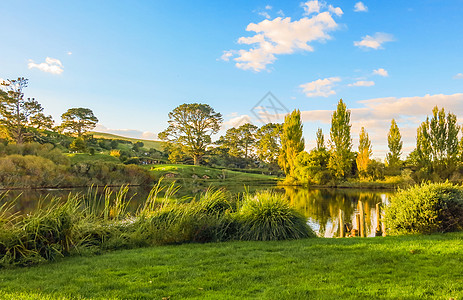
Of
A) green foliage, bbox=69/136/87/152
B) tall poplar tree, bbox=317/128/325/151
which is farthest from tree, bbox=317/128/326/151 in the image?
green foliage, bbox=69/136/87/152

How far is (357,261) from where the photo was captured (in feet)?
17.2

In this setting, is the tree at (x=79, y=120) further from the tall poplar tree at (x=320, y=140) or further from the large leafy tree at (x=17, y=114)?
the tall poplar tree at (x=320, y=140)

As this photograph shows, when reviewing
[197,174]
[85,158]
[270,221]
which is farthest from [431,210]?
[85,158]

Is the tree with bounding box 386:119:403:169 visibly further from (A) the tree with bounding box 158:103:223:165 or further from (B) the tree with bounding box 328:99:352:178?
(A) the tree with bounding box 158:103:223:165

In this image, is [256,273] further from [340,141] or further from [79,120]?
[79,120]

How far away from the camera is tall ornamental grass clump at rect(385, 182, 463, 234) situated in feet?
26.7

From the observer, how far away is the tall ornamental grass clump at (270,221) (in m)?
7.72

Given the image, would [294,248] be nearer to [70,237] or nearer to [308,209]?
[70,237]

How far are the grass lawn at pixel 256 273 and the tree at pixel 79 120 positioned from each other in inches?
2186

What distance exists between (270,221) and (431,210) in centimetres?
438

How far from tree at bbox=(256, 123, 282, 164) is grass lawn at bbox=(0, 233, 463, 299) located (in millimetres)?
53767

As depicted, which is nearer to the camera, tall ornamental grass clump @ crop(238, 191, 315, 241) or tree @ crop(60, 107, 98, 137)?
tall ornamental grass clump @ crop(238, 191, 315, 241)

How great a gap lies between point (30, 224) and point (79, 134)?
5491 cm

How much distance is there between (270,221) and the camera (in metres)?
7.90
